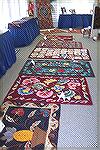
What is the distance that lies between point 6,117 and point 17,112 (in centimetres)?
16

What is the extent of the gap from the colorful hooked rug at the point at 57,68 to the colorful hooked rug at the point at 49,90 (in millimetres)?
194

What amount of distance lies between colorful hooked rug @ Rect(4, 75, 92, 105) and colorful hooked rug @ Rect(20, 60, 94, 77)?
194 mm

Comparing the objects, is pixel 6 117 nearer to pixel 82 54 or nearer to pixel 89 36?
pixel 82 54

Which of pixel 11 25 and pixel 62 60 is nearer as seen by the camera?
pixel 62 60

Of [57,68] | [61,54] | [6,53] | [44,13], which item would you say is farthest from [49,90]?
[44,13]

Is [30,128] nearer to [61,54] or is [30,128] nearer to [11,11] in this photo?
[61,54]

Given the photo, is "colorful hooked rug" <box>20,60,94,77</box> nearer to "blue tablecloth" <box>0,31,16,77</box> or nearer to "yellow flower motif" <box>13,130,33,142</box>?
"blue tablecloth" <box>0,31,16,77</box>

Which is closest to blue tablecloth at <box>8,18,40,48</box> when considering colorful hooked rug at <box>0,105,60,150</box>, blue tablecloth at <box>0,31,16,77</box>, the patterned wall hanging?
blue tablecloth at <box>0,31,16,77</box>

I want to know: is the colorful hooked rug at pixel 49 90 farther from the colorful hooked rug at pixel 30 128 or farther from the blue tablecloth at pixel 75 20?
the blue tablecloth at pixel 75 20

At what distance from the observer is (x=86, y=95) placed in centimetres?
303

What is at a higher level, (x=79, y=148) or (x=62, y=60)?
(x=62, y=60)

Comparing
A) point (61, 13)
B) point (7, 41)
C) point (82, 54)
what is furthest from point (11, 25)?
point (61, 13)

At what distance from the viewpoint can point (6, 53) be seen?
4004mm

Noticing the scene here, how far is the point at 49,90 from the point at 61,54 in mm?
1945
